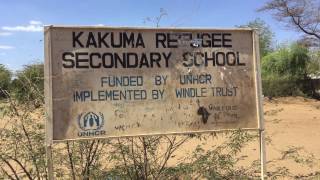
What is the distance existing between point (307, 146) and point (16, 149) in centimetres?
777

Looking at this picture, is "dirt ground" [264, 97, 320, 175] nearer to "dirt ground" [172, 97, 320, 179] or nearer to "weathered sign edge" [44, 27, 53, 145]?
"dirt ground" [172, 97, 320, 179]

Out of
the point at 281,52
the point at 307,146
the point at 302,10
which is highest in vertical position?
the point at 302,10

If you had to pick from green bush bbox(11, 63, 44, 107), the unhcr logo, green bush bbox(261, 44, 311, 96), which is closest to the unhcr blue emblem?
the unhcr logo

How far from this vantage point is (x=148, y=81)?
562 centimetres

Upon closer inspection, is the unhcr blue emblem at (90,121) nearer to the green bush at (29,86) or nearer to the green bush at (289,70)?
the green bush at (29,86)

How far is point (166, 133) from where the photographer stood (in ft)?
18.5

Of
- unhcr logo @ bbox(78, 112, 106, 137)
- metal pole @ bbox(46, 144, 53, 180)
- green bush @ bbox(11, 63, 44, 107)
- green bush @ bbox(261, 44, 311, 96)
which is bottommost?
metal pole @ bbox(46, 144, 53, 180)

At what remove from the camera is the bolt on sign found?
209 inches

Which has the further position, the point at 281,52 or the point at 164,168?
the point at 281,52

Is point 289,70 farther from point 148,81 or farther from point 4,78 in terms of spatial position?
point 4,78

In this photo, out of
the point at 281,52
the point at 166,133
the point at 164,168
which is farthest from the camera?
the point at 281,52

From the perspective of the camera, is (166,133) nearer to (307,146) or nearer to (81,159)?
(81,159)

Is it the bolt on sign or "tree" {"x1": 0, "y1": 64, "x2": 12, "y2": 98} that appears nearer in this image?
the bolt on sign

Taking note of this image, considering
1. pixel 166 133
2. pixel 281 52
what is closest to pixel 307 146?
pixel 166 133
